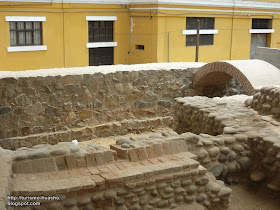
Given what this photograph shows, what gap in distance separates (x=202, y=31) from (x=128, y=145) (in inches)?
423

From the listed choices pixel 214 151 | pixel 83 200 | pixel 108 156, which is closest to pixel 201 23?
pixel 214 151

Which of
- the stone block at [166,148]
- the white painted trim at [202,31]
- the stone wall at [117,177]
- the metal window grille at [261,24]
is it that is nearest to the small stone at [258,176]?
the stone wall at [117,177]

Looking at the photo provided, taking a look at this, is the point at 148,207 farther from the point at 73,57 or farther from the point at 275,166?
the point at 73,57

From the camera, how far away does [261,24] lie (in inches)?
638

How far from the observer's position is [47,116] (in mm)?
7531

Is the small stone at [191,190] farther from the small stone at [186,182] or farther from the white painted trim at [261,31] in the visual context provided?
the white painted trim at [261,31]

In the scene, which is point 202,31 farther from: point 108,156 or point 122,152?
point 108,156

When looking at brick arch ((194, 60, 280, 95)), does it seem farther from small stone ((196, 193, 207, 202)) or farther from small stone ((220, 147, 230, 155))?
small stone ((196, 193, 207, 202))

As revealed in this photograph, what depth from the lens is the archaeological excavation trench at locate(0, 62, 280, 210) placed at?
3631mm

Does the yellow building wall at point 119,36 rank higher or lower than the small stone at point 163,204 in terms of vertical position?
higher

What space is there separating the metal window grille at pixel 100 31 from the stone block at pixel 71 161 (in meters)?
9.88

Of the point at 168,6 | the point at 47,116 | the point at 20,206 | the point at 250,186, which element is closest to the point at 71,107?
the point at 47,116

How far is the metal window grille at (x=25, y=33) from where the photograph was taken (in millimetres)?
11750

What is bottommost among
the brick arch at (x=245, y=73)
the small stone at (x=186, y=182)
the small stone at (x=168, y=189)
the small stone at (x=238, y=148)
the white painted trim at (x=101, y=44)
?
the small stone at (x=168, y=189)
